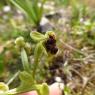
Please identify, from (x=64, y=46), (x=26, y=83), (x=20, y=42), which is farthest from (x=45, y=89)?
(x=64, y=46)

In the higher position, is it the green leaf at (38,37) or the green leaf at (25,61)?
the green leaf at (38,37)

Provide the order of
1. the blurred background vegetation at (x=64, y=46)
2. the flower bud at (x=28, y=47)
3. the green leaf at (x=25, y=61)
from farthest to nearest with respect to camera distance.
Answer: the blurred background vegetation at (x=64, y=46) < the flower bud at (x=28, y=47) < the green leaf at (x=25, y=61)

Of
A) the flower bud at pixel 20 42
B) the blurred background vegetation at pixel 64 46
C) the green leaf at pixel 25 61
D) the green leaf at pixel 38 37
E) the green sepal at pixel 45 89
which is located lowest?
the blurred background vegetation at pixel 64 46

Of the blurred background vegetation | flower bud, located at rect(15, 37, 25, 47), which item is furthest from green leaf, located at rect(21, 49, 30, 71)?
the blurred background vegetation

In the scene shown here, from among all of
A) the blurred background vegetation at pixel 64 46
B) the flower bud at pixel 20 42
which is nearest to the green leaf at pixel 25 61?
the flower bud at pixel 20 42

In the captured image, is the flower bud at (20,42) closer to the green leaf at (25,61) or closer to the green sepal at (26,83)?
the green leaf at (25,61)

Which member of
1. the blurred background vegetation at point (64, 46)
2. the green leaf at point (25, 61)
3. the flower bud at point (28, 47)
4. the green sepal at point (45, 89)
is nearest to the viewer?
the green sepal at point (45, 89)

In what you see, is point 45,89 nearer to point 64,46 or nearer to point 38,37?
point 38,37

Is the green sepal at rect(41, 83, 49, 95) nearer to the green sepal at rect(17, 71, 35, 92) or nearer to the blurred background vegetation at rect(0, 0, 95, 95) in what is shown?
the green sepal at rect(17, 71, 35, 92)

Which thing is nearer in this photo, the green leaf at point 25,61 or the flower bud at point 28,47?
the green leaf at point 25,61
